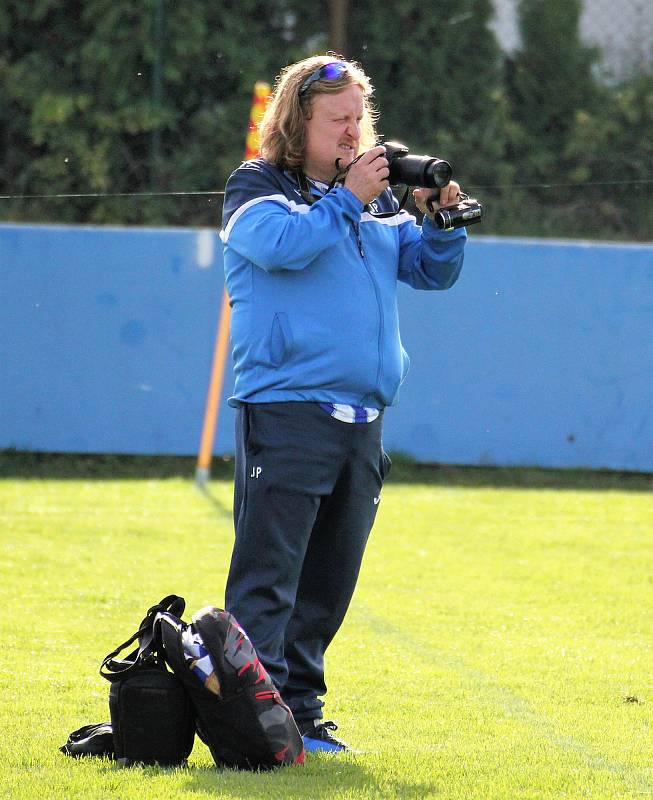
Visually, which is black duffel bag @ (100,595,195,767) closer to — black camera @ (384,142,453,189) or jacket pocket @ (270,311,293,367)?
jacket pocket @ (270,311,293,367)

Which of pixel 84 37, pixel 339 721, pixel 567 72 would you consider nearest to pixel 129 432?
pixel 84 37

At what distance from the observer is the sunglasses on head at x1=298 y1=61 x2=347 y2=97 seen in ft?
11.4

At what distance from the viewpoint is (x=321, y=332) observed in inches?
132

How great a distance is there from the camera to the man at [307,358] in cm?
336

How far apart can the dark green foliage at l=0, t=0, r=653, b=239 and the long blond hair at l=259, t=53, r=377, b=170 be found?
7.14 meters

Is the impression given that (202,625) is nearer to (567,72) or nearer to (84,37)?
(84,37)

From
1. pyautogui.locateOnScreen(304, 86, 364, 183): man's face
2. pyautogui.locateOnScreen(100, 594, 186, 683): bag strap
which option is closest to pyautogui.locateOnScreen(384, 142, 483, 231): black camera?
pyautogui.locateOnScreen(304, 86, 364, 183): man's face

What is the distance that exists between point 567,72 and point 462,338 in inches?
137

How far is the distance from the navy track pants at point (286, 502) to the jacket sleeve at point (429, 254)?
1.40ft

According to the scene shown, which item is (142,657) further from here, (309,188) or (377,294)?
(309,188)

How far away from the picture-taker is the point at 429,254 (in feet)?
11.9

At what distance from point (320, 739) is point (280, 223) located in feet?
4.38

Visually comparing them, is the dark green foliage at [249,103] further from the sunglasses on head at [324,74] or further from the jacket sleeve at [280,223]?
the jacket sleeve at [280,223]

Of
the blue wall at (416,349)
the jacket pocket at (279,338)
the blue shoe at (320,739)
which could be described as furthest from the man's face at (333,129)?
the blue wall at (416,349)
